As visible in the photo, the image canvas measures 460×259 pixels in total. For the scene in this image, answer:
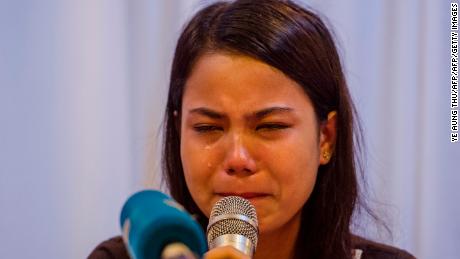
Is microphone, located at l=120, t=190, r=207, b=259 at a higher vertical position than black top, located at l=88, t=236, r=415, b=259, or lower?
higher

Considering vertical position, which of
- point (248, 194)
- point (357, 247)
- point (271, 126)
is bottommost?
point (357, 247)

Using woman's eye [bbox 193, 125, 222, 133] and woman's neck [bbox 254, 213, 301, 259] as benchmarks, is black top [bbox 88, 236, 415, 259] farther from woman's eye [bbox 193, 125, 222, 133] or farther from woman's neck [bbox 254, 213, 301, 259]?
woman's eye [bbox 193, 125, 222, 133]

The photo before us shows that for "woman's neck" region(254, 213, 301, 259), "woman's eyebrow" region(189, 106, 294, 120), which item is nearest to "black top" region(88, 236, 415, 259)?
"woman's neck" region(254, 213, 301, 259)

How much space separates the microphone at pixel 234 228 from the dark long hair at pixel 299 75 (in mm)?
336

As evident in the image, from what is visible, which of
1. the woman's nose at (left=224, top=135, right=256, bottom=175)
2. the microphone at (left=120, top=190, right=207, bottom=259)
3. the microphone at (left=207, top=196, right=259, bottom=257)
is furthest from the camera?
the woman's nose at (left=224, top=135, right=256, bottom=175)

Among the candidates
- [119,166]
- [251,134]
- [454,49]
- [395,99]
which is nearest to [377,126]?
[395,99]

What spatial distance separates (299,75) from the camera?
38.6 inches

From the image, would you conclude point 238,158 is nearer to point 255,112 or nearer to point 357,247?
point 255,112

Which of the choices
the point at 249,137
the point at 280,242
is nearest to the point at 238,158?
the point at 249,137

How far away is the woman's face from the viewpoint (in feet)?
2.97

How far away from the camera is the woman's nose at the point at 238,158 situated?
0.89m

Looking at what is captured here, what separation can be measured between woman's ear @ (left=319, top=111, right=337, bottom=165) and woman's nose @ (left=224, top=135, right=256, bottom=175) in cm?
22

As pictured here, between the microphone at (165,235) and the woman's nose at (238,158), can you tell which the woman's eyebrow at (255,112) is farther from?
the microphone at (165,235)

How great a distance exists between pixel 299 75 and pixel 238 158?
7.8 inches
